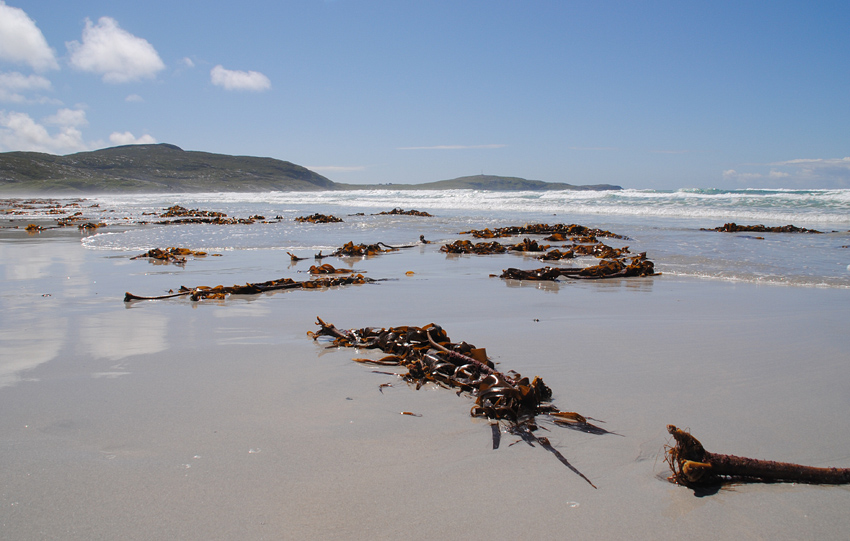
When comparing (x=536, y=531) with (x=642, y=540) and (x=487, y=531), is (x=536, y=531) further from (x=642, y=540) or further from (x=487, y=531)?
(x=642, y=540)

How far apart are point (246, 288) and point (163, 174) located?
9198 cm

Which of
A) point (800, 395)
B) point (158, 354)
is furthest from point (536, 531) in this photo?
point (158, 354)

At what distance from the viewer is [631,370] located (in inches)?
95.7

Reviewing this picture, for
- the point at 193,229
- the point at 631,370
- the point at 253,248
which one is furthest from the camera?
the point at 193,229

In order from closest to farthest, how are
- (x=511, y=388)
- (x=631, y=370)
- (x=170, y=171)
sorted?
(x=511, y=388)
(x=631, y=370)
(x=170, y=171)

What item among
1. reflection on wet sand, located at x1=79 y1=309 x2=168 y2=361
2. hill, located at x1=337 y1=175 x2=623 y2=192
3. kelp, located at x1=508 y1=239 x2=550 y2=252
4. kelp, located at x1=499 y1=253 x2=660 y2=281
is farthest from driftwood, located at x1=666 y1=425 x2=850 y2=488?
Answer: hill, located at x1=337 y1=175 x2=623 y2=192

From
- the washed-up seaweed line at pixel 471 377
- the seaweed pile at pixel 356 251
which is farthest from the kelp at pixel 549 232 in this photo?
the washed-up seaweed line at pixel 471 377

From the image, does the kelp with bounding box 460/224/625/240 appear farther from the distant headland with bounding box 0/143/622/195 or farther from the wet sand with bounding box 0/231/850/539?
the distant headland with bounding box 0/143/622/195

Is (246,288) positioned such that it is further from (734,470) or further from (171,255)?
(734,470)

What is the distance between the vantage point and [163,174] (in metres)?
85.6

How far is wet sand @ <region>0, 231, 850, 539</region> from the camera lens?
1.33m

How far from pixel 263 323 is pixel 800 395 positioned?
115 inches

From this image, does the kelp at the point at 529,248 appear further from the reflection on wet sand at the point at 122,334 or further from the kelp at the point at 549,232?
the reflection on wet sand at the point at 122,334

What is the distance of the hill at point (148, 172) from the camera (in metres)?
62.0
